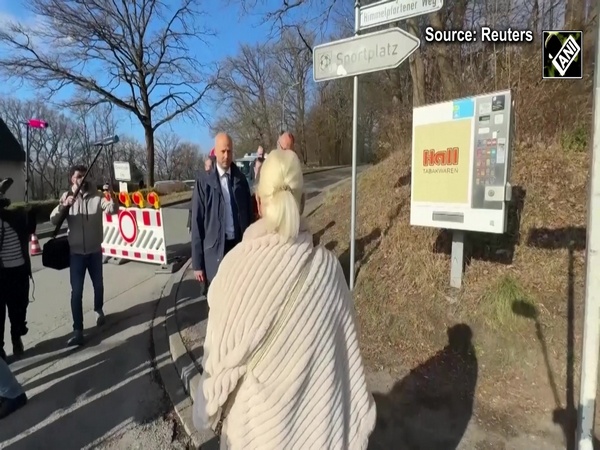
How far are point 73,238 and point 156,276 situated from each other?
112 inches

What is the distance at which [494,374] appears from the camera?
10.4 ft

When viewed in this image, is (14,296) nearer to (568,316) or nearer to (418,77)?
(568,316)

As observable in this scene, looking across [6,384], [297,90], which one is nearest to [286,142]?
[6,384]

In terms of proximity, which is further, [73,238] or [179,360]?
[73,238]

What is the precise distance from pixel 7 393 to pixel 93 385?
62 cm

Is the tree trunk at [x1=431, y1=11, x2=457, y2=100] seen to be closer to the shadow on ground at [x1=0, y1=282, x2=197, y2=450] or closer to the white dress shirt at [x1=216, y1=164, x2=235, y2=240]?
the white dress shirt at [x1=216, y1=164, x2=235, y2=240]

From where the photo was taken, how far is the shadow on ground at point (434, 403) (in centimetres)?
264

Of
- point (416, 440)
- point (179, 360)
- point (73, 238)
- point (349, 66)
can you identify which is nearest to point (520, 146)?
point (349, 66)

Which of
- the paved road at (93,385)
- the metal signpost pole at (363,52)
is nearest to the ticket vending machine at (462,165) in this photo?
the metal signpost pole at (363,52)

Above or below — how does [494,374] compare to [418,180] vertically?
below

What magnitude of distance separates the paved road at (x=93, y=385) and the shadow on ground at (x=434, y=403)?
145 centimetres

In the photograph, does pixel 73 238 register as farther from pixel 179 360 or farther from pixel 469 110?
pixel 469 110

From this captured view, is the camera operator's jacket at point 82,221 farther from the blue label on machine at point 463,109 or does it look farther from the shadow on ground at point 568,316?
the shadow on ground at point 568,316

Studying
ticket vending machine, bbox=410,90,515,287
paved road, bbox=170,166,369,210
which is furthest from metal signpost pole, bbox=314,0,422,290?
paved road, bbox=170,166,369,210
